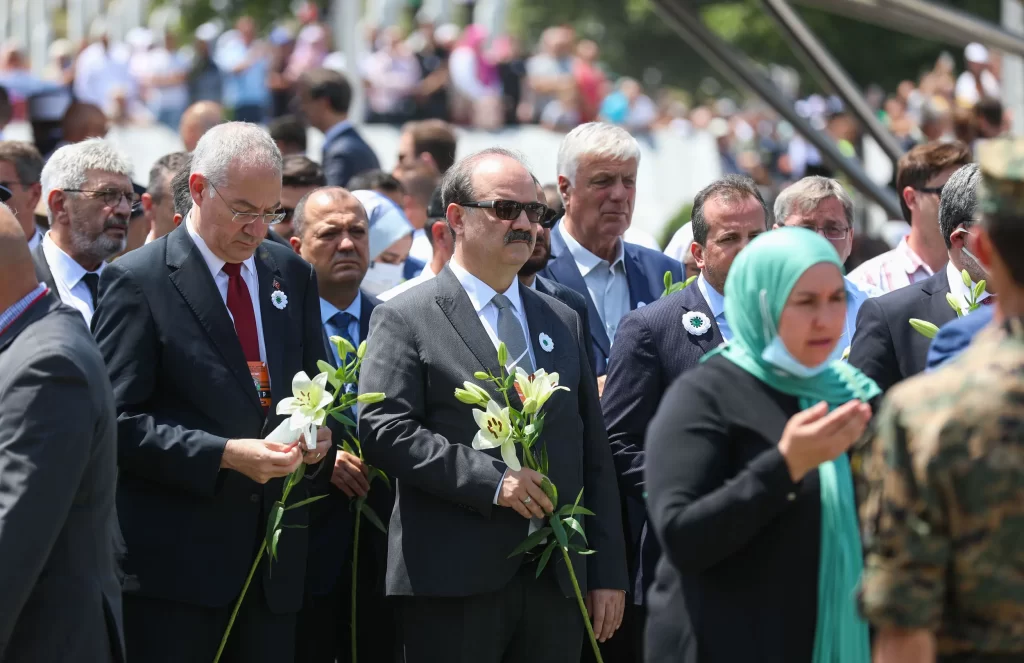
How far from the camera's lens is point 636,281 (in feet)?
21.6

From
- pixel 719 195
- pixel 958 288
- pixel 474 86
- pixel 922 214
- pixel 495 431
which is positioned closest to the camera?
pixel 495 431

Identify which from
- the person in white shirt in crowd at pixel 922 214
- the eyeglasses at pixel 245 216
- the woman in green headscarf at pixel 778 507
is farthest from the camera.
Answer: the person in white shirt in crowd at pixel 922 214

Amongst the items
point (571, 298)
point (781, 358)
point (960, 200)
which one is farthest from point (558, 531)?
point (960, 200)

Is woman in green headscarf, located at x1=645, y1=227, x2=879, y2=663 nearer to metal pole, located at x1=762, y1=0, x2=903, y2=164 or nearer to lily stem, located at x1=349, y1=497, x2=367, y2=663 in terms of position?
lily stem, located at x1=349, y1=497, x2=367, y2=663

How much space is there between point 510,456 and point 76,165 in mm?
2831

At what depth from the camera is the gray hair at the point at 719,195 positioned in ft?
19.0

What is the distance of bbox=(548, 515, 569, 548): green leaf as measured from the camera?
4777 millimetres

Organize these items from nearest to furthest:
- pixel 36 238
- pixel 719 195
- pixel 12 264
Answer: pixel 12 264 → pixel 719 195 → pixel 36 238

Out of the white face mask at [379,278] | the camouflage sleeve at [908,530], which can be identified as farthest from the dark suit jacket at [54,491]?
the white face mask at [379,278]

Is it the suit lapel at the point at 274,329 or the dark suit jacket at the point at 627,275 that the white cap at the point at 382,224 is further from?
the suit lapel at the point at 274,329

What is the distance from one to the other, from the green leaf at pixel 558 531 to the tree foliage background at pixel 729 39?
2218 cm

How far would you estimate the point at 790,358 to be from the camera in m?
3.74

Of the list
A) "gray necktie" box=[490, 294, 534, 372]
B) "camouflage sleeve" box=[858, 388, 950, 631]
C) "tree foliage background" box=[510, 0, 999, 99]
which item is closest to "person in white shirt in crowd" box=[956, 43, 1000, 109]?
"gray necktie" box=[490, 294, 534, 372]

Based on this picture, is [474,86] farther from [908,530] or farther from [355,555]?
[908,530]
